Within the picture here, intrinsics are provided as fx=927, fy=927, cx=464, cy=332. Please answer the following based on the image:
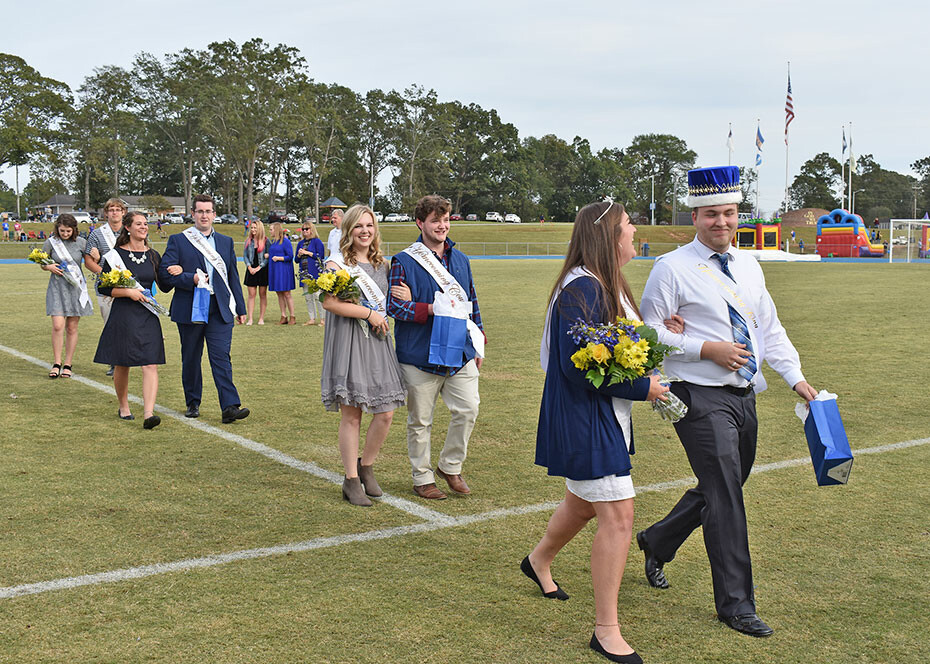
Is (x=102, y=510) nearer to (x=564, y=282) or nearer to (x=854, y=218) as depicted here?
(x=564, y=282)

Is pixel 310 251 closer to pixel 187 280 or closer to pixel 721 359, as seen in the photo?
pixel 187 280

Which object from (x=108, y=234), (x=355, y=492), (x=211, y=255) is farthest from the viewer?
(x=108, y=234)

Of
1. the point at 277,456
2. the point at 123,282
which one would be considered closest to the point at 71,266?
the point at 123,282

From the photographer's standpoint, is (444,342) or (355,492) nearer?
(444,342)

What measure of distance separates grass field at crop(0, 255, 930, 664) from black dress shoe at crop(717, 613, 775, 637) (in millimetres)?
48

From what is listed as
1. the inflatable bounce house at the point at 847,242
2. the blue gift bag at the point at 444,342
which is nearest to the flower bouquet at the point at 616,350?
the blue gift bag at the point at 444,342

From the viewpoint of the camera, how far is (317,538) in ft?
17.5

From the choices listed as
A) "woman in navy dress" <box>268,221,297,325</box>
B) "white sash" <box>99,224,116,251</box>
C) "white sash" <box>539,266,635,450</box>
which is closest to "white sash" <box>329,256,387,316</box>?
"white sash" <box>539,266,635,450</box>

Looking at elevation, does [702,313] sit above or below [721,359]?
above

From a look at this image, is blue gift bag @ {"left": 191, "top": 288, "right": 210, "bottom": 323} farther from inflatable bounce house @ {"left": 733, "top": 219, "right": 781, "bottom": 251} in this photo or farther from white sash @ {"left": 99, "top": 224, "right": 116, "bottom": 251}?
inflatable bounce house @ {"left": 733, "top": 219, "right": 781, "bottom": 251}

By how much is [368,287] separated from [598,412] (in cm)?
268

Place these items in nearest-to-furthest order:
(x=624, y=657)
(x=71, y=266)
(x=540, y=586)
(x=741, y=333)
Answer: (x=624, y=657) < (x=741, y=333) < (x=540, y=586) < (x=71, y=266)

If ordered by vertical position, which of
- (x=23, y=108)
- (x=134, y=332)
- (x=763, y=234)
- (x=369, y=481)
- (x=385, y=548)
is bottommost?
(x=385, y=548)

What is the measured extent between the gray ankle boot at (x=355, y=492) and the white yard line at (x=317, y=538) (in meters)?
0.17
